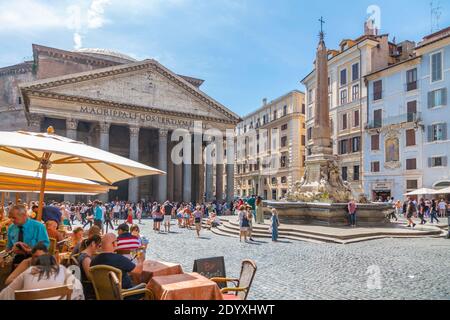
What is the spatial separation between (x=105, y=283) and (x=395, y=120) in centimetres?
2906

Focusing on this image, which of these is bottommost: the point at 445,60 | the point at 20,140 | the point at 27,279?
the point at 27,279

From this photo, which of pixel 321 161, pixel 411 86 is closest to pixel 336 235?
pixel 321 161

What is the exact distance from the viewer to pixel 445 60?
2445cm

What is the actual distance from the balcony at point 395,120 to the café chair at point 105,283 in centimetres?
2778

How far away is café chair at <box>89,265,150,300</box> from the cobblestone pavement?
253cm

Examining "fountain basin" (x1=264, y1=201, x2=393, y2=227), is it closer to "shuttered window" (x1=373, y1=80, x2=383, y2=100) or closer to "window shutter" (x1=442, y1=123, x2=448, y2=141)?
"window shutter" (x1=442, y1=123, x2=448, y2=141)

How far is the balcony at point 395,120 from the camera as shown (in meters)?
26.2

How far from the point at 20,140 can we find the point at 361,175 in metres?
30.3

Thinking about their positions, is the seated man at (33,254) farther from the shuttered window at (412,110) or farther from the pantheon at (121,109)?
the shuttered window at (412,110)

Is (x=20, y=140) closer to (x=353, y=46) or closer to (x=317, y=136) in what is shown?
(x=317, y=136)

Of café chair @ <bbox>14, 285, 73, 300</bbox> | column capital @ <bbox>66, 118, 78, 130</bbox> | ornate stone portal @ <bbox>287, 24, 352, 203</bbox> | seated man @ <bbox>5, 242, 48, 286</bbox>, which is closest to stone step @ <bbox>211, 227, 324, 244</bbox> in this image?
ornate stone portal @ <bbox>287, 24, 352, 203</bbox>

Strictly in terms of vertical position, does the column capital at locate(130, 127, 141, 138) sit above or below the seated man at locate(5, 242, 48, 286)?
above

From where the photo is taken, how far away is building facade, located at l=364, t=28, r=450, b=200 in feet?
80.5
